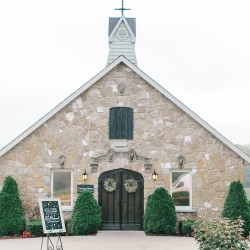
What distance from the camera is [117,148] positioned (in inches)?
790

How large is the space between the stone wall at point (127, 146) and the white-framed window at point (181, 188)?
25cm

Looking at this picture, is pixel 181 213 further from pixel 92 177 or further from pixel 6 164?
A: pixel 6 164

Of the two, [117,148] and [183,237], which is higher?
[117,148]

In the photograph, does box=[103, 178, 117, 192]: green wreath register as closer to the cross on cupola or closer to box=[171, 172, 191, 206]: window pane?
box=[171, 172, 191, 206]: window pane

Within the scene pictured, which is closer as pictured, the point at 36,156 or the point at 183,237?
the point at 183,237

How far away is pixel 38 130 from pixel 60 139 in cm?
88

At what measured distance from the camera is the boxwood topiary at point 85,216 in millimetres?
18688

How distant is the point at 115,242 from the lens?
54.3 feet

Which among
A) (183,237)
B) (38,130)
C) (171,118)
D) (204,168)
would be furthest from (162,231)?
(38,130)

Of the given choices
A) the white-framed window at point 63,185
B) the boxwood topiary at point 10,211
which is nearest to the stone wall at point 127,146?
the white-framed window at point 63,185

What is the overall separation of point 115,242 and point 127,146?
14.8ft

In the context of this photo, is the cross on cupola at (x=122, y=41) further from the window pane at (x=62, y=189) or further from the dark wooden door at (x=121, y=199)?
the window pane at (x=62, y=189)

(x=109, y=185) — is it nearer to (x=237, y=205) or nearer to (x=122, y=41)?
(x=237, y=205)

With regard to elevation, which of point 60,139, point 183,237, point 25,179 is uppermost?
point 60,139
